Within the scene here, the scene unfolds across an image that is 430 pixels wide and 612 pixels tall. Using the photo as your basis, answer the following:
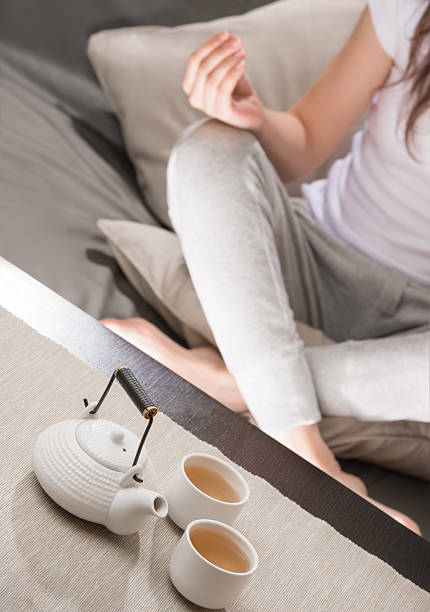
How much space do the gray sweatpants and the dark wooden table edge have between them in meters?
0.21

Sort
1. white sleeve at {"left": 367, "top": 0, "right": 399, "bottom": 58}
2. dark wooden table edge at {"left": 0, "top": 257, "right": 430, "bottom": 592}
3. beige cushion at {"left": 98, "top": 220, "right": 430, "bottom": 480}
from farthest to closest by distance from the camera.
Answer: white sleeve at {"left": 367, "top": 0, "right": 399, "bottom": 58} < beige cushion at {"left": 98, "top": 220, "right": 430, "bottom": 480} < dark wooden table edge at {"left": 0, "top": 257, "right": 430, "bottom": 592}

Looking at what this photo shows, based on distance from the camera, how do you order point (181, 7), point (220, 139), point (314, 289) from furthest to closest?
1. point (181, 7)
2. point (314, 289)
3. point (220, 139)

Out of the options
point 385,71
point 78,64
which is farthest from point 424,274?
point 78,64

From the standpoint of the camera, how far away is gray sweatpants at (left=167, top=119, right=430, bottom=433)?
3.27 ft

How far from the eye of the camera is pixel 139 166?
144 cm

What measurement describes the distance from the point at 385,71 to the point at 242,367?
1.90ft

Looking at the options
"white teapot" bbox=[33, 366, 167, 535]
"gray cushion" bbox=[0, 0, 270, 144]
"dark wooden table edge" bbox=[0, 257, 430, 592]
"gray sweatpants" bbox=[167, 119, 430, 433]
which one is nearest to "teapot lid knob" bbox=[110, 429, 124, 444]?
"white teapot" bbox=[33, 366, 167, 535]

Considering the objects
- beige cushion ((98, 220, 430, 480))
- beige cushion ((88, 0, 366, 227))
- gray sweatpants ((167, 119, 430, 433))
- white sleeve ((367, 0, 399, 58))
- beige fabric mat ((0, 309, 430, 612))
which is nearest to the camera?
beige fabric mat ((0, 309, 430, 612))

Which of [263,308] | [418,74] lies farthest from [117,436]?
[418,74]

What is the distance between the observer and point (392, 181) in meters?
1.24

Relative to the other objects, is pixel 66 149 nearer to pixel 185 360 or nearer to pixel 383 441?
pixel 185 360

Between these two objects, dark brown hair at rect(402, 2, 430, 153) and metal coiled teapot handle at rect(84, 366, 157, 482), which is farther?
dark brown hair at rect(402, 2, 430, 153)

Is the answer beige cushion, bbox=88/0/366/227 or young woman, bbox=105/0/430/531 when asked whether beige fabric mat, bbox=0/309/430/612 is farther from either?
beige cushion, bbox=88/0/366/227

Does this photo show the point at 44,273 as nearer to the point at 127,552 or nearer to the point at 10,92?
the point at 10,92
